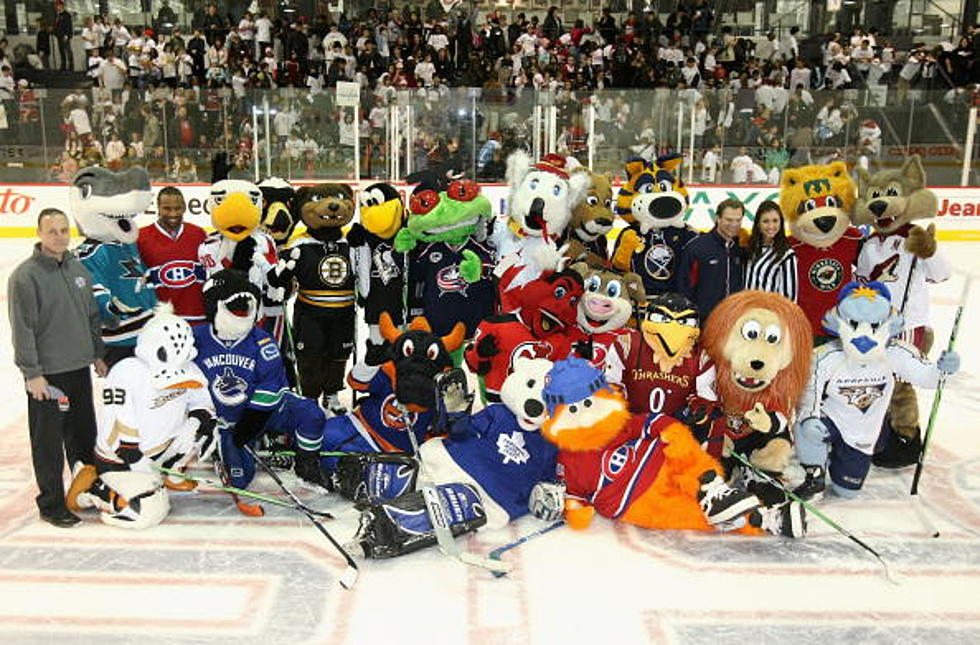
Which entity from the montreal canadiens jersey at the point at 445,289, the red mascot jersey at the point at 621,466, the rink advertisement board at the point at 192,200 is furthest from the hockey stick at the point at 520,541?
the rink advertisement board at the point at 192,200

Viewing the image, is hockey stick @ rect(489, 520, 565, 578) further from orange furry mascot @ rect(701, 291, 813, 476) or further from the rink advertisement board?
the rink advertisement board

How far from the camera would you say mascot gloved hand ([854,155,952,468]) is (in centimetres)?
448

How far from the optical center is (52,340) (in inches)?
143

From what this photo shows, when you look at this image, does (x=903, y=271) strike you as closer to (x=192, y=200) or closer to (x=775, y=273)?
(x=775, y=273)

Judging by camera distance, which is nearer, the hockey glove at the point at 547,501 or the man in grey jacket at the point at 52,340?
the man in grey jacket at the point at 52,340

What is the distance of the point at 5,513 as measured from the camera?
3896 millimetres

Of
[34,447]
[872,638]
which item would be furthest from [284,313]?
[872,638]

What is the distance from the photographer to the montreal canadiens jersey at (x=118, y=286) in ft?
13.2

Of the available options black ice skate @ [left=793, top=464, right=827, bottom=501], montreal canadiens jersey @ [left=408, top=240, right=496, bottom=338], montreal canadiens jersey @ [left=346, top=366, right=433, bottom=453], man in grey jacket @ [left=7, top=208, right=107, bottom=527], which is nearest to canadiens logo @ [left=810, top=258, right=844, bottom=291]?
black ice skate @ [left=793, top=464, right=827, bottom=501]

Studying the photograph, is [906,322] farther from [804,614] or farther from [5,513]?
[5,513]

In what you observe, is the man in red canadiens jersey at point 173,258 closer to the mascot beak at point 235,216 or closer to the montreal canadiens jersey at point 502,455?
the mascot beak at point 235,216

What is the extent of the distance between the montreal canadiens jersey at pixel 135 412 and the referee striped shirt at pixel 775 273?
2747 millimetres

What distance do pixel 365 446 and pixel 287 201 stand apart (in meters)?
1.64

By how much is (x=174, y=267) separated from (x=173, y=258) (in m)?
0.04
